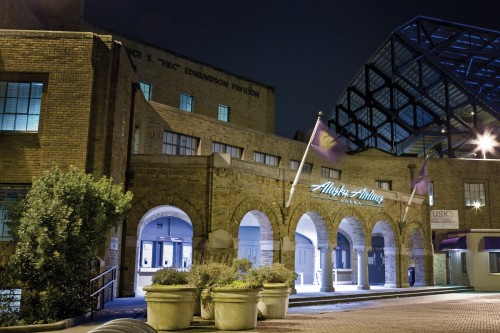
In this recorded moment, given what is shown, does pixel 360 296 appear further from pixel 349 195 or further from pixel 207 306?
pixel 207 306

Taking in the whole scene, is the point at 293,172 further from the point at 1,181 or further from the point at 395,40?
the point at 395,40

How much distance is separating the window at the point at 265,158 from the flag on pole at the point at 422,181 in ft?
28.6

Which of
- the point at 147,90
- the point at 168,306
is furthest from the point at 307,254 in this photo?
the point at 168,306

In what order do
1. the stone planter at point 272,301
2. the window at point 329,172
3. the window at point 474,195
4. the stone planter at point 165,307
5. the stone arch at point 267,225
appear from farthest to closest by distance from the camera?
the window at point 474,195 < the window at point 329,172 < the stone arch at point 267,225 < the stone planter at point 272,301 < the stone planter at point 165,307

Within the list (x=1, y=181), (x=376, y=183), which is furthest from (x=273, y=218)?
(x=376, y=183)

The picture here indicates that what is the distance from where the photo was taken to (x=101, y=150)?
17.2m

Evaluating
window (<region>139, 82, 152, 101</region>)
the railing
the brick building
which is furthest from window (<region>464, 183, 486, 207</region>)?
the railing

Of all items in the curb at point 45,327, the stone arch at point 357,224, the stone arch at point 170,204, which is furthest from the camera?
the stone arch at point 357,224

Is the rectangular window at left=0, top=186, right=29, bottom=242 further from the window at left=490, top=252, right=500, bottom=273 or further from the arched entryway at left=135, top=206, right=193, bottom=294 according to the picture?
the window at left=490, top=252, right=500, bottom=273

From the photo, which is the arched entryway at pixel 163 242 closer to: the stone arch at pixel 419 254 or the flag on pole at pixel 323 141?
the flag on pole at pixel 323 141

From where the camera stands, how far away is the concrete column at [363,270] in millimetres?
28469

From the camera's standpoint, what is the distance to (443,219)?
38562 mm

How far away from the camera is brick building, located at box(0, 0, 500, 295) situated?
1738cm

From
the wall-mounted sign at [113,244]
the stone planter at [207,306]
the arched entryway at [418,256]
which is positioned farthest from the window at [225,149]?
the stone planter at [207,306]
